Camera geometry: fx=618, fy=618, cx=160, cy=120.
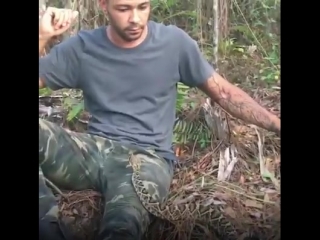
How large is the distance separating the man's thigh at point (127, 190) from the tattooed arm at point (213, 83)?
40cm

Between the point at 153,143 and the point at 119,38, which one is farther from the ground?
the point at 119,38

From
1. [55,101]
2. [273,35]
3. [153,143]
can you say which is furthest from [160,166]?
[273,35]

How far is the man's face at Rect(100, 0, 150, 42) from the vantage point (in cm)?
286

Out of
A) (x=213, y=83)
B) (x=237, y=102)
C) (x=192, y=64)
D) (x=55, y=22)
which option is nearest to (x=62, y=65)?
(x=55, y=22)

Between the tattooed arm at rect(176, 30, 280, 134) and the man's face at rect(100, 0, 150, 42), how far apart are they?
0.63ft

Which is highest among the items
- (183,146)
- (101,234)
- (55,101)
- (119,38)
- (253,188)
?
(119,38)

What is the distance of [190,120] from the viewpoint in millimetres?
2889

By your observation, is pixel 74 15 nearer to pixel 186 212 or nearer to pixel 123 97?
pixel 123 97

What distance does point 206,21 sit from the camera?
9.45 ft

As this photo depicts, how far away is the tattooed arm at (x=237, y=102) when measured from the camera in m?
2.87

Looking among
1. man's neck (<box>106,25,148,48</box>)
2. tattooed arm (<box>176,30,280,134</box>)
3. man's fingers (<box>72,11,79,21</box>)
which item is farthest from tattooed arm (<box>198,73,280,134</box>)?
man's fingers (<box>72,11,79,21</box>)
